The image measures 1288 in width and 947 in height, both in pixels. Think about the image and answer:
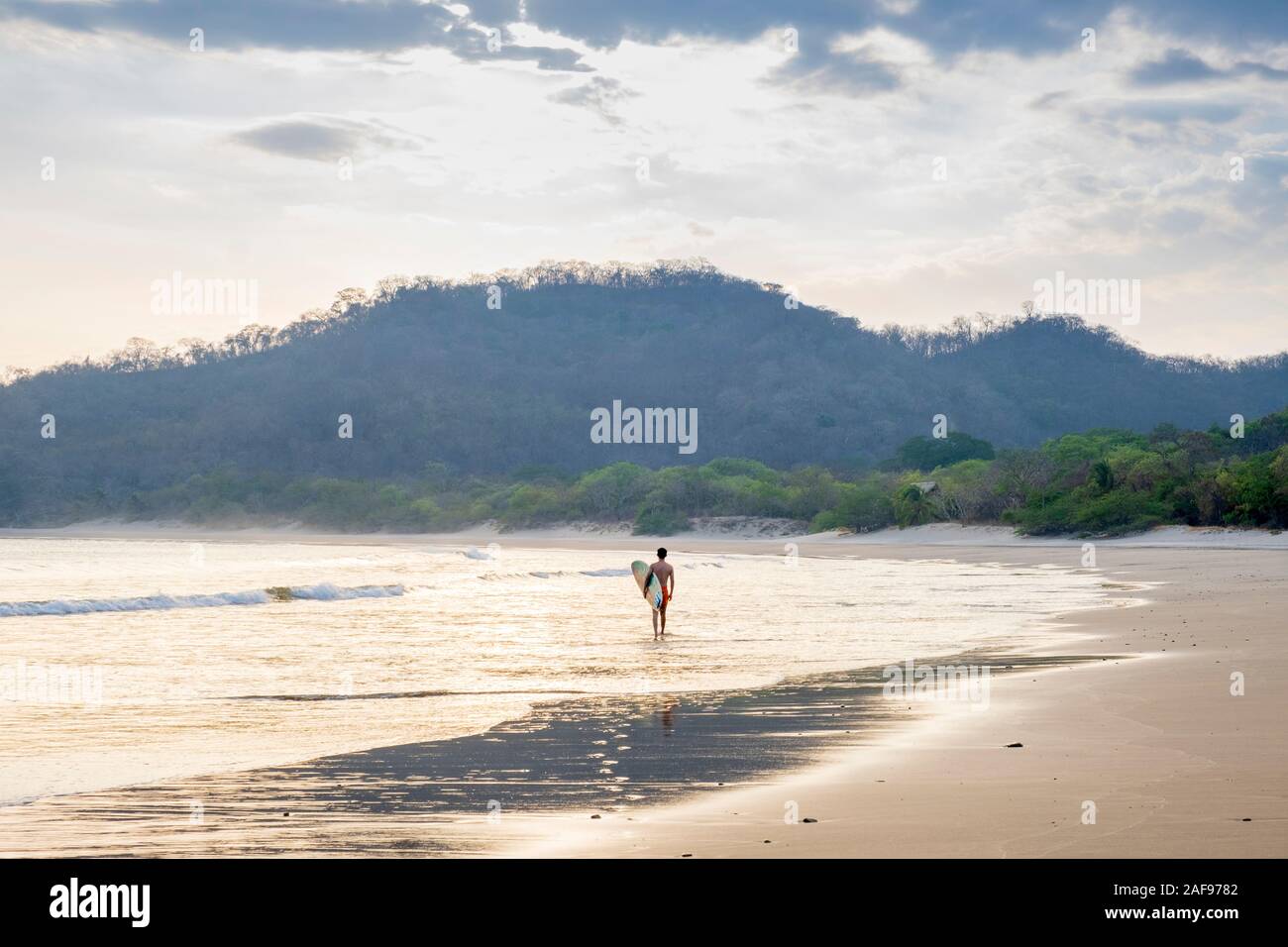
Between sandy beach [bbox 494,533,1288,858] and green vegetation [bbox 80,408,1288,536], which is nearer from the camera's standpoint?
sandy beach [bbox 494,533,1288,858]

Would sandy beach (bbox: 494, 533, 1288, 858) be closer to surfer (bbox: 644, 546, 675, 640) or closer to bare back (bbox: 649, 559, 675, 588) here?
surfer (bbox: 644, 546, 675, 640)

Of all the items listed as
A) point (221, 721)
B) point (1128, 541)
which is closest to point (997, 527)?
point (1128, 541)

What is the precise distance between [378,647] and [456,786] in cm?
956

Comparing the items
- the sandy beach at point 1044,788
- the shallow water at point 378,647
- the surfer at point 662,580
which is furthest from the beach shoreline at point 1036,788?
the surfer at point 662,580

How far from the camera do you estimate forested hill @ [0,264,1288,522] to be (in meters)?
137

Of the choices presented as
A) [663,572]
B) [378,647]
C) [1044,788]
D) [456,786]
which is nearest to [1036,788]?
[1044,788]

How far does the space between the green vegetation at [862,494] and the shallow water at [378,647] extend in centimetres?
1237

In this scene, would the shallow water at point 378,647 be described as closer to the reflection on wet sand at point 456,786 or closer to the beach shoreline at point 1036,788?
the reflection on wet sand at point 456,786

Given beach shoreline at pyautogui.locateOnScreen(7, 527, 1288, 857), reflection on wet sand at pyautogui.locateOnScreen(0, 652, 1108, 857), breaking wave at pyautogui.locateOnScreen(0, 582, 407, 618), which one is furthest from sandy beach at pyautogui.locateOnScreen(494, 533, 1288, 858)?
breaking wave at pyautogui.locateOnScreen(0, 582, 407, 618)

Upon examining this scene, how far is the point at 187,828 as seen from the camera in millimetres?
6285

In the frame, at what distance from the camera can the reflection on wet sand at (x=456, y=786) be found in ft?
19.7

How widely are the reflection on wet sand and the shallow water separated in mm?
603
